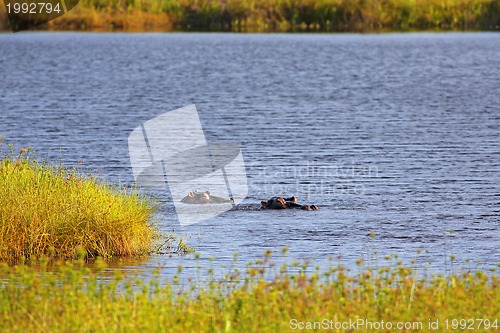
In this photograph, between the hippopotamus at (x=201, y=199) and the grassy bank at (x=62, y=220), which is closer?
the grassy bank at (x=62, y=220)

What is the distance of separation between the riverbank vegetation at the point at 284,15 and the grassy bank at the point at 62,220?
53549mm

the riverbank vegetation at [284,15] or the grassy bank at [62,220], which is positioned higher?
the grassy bank at [62,220]

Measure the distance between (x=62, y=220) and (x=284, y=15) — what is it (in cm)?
5786

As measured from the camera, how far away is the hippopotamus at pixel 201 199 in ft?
60.9

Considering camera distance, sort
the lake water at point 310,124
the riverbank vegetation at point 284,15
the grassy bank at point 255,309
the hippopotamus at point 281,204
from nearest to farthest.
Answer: the grassy bank at point 255,309 < the lake water at point 310,124 < the hippopotamus at point 281,204 < the riverbank vegetation at point 284,15

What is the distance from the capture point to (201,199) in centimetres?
1867

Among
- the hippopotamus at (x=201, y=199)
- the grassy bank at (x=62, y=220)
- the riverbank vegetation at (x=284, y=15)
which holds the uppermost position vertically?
the grassy bank at (x=62, y=220)

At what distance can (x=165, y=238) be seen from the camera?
50.3 ft

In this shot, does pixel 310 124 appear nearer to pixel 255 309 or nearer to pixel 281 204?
pixel 281 204

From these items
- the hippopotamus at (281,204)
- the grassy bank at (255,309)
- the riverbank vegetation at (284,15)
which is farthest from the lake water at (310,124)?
the riverbank vegetation at (284,15)

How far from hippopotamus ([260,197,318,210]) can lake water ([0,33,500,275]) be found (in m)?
0.29

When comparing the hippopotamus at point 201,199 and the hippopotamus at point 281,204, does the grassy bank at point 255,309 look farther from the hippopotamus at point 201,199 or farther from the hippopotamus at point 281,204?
the hippopotamus at point 201,199

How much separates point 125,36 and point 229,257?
56688 millimetres

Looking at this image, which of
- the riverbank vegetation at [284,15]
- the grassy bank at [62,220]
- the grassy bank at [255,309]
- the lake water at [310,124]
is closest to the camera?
the grassy bank at [255,309]
